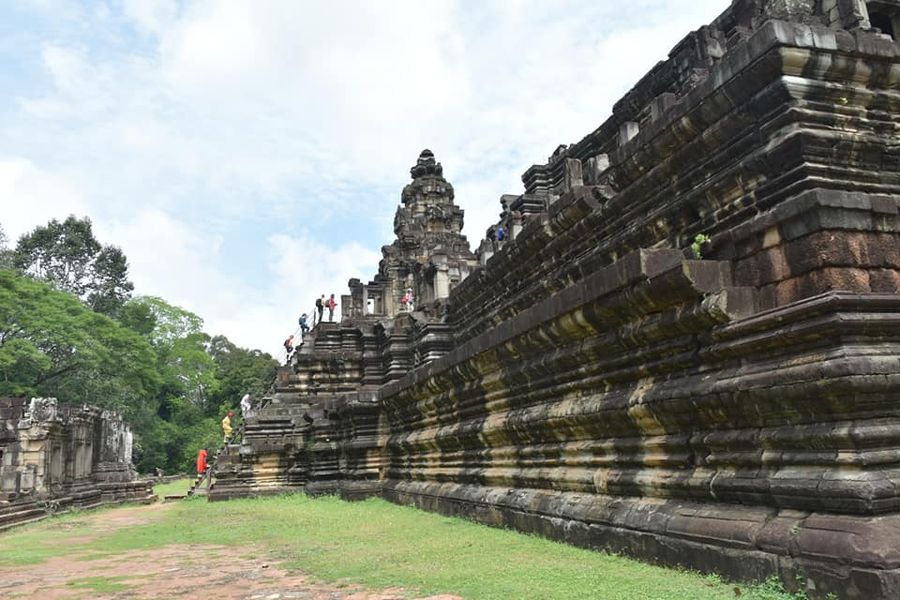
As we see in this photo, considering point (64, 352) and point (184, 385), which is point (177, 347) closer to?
point (184, 385)

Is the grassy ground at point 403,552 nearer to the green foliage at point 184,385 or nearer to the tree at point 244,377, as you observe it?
the green foliage at point 184,385

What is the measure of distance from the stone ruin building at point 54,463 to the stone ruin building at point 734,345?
12.9m

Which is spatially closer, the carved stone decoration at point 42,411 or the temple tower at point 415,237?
the carved stone decoration at point 42,411

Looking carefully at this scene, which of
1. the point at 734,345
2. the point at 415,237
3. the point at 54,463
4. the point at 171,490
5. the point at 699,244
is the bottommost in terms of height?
the point at 171,490

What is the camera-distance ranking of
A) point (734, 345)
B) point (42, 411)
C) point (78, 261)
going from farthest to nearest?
point (78, 261) → point (42, 411) → point (734, 345)

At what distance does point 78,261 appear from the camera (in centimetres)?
5322

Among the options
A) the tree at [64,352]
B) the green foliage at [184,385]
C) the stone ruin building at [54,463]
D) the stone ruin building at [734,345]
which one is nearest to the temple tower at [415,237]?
the stone ruin building at [54,463]

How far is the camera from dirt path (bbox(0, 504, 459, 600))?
631 cm

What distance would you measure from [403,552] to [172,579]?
2283 mm

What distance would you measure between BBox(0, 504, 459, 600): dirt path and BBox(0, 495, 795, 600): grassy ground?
233 mm

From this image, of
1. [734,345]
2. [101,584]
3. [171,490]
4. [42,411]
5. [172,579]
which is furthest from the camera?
[171,490]

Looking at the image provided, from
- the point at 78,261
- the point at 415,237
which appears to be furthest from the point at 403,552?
the point at 78,261

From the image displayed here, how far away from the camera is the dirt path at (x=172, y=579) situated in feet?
20.7

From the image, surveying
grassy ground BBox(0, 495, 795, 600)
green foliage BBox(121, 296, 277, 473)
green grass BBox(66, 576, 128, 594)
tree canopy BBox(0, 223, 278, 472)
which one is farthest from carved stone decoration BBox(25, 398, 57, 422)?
green foliage BBox(121, 296, 277, 473)
